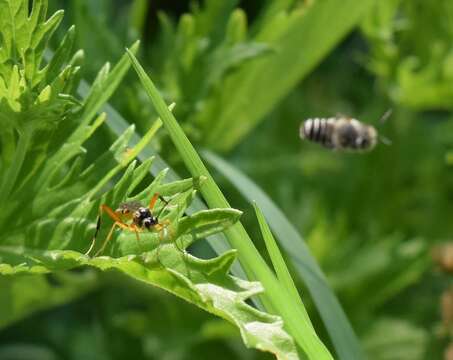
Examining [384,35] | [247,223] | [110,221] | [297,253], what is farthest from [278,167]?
[110,221]

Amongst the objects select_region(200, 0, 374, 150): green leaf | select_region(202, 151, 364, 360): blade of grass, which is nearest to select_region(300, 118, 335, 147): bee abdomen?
select_region(202, 151, 364, 360): blade of grass

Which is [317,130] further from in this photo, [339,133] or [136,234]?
[136,234]

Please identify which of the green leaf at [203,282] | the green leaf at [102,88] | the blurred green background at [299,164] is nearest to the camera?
the green leaf at [203,282]

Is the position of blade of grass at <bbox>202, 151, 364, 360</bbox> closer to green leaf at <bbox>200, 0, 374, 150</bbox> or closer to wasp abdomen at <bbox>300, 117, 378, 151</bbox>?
wasp abdomen at <bbox>300, 117, 378, 151</bbox>

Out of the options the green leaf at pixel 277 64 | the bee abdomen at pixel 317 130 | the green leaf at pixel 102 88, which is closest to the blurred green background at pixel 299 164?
the green leaf at pixel 277 64

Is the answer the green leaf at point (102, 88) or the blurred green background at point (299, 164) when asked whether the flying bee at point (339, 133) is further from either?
the green leaf at point (102, 88)

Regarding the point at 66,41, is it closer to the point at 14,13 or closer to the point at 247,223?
the point at 14,13

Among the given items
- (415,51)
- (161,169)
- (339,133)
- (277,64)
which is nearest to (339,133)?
(339,133)
